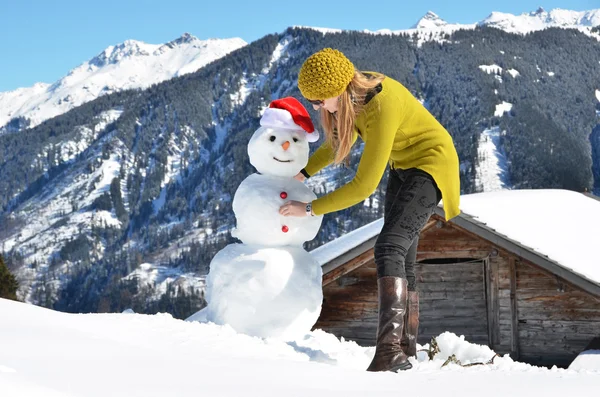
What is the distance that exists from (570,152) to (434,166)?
515ft

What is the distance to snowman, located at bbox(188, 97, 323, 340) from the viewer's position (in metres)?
4.39

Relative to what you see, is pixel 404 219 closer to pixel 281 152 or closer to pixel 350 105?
pixel 350 105

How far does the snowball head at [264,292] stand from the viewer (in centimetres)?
438

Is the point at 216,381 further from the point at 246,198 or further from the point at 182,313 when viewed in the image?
the point at 182,313

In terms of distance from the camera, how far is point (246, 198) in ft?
14.8

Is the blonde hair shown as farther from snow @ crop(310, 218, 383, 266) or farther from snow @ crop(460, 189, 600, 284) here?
snow @ crop(460, 189, 600, 284)

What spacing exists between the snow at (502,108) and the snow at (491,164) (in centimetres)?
876

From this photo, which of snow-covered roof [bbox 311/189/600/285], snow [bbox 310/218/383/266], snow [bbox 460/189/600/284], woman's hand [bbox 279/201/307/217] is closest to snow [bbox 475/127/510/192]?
snow [bbox 460/189/600/284]

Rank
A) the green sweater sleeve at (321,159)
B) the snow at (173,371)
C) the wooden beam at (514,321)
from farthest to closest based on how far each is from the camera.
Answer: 1. the wooden beam at (514,321)
2. the green sweater sleeve at (321,159)
3. the snow at (173,371)

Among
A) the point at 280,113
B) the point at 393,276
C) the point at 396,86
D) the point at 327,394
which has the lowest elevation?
the point at 327,394

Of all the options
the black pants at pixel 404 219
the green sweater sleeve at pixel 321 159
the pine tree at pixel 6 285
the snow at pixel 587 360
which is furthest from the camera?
the pine tree at pixel 6 285

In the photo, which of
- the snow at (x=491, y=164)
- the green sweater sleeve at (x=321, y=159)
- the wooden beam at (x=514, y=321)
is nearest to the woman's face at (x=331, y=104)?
the green sweater sleeve at (x=321, y=159)

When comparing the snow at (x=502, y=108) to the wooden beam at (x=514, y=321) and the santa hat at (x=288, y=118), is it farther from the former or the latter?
the santa hat at (x=288, y=118)

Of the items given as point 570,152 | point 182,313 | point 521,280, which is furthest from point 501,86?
point 521,280
